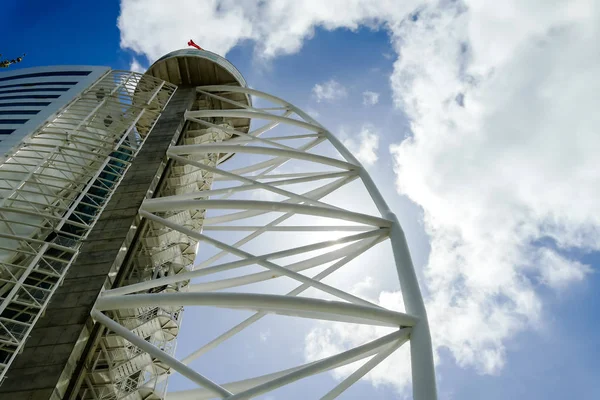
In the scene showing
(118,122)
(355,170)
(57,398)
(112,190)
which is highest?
(118,122)

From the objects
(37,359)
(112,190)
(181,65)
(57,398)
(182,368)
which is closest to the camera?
(182,368)

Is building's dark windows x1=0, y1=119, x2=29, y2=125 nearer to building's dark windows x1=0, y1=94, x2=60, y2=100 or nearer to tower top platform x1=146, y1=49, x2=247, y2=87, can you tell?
building's dark windows x1=0, y1=94, x2=60, y2=100

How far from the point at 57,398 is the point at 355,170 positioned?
39.9ft

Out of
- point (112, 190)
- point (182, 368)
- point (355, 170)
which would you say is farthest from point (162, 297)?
point (355, 170)

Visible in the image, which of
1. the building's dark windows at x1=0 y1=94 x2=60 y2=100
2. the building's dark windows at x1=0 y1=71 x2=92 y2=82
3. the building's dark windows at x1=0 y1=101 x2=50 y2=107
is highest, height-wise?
the building's dark windows at x1=0 y1=71 x2=92 y2=82

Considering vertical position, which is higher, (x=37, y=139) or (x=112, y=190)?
(x=37, y=139)

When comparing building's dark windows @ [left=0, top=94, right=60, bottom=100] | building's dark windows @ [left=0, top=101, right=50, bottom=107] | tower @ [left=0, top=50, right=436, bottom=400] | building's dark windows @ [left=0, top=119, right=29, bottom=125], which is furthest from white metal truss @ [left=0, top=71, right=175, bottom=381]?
building's dark windows @ [left=0, top=94, right=60, bottom=100]

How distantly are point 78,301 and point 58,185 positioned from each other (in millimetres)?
8402

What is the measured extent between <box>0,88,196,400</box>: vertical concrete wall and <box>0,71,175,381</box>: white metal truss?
1.07 feet

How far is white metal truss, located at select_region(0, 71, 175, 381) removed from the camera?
11.5 meters

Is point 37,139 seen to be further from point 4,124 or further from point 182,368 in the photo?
point 182,368

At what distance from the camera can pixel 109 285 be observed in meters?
12.1

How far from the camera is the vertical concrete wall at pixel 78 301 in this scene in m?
9.45

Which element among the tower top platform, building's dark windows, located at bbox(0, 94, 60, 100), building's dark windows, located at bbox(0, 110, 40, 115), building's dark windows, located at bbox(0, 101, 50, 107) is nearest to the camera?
the tower top platform
